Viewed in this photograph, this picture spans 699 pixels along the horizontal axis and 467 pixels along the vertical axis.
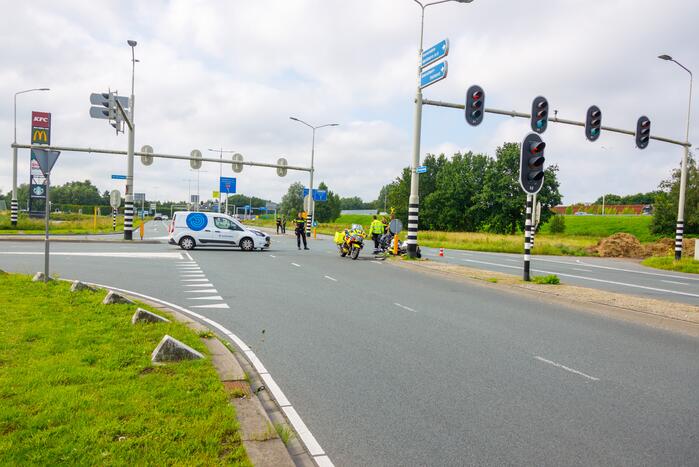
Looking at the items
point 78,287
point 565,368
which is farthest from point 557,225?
point 565,368

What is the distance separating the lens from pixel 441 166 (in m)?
91.9

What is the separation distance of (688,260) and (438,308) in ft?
67.7

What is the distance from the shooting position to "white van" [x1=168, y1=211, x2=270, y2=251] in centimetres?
2436

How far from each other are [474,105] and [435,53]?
248 centimetres

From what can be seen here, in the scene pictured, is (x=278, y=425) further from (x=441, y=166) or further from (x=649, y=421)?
(x=441, y=166)

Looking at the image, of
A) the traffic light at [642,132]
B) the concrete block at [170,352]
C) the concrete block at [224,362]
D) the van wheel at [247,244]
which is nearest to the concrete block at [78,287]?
the concrete block at [224,362]

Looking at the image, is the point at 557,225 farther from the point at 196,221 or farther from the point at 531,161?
the point at 531,161

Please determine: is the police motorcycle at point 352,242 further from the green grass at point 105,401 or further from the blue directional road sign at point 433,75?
the green grass at point 105,401

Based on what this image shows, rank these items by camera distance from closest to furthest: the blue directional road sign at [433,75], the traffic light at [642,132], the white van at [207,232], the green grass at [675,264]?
the blue directional road sign at [433,75] < the traffic light at [642,132] < the green grass at [675,264] < the white van at [207,232]

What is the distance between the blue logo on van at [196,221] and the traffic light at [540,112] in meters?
14.5

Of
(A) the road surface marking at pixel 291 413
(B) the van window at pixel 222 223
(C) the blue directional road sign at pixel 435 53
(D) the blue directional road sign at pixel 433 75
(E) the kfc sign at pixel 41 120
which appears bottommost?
(A) the road surface marking at pixel 291 413

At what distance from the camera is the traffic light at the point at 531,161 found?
43.7 ft

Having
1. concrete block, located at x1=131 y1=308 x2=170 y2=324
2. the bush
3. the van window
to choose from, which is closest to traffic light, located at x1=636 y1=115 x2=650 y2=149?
the van window

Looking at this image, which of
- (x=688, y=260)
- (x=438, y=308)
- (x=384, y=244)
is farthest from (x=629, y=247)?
(x=438, y=308)
